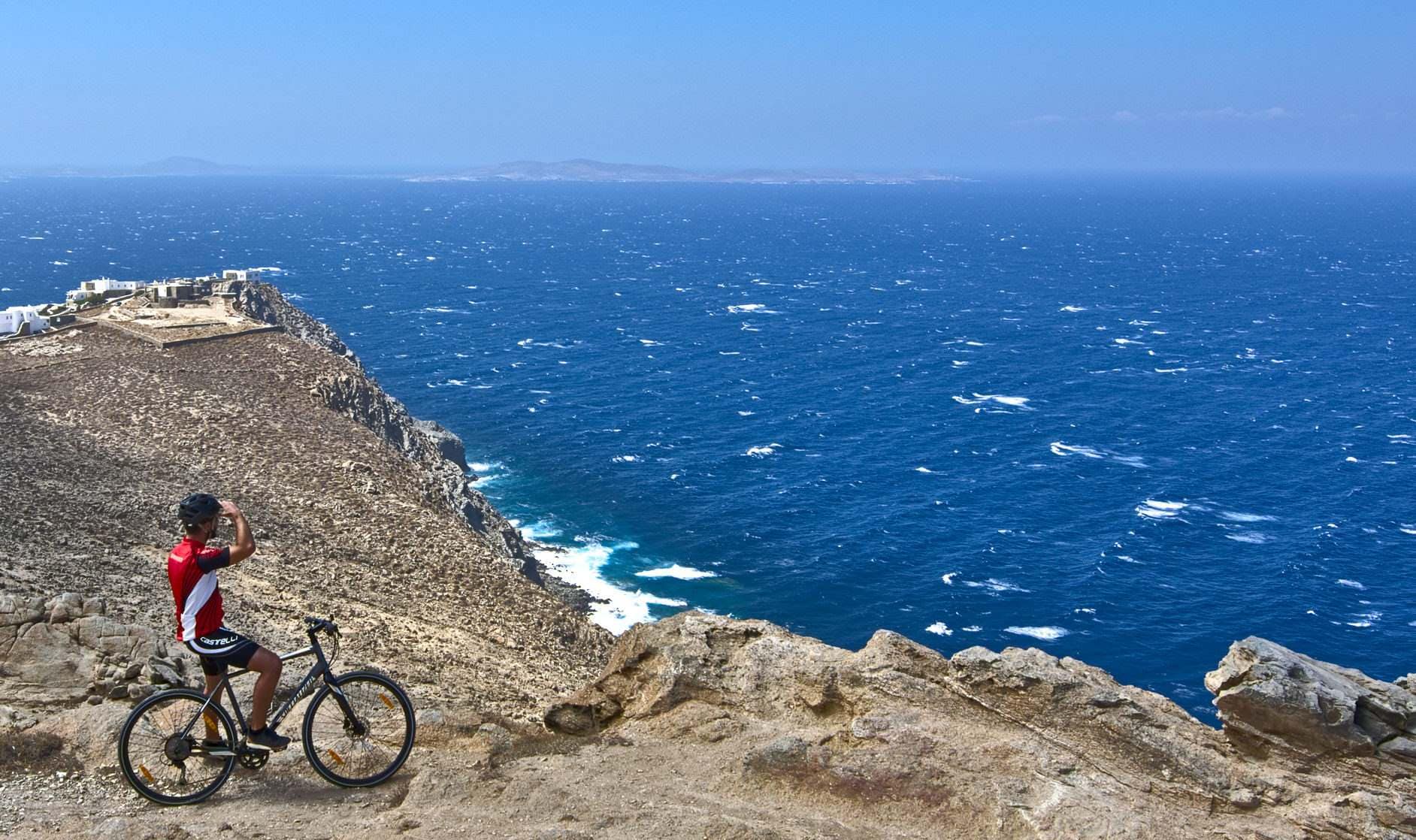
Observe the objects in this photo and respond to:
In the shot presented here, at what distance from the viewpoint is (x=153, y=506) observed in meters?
44.2

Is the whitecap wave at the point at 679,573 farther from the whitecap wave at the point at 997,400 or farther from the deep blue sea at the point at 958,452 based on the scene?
the whitecap wave at the point at 997,400

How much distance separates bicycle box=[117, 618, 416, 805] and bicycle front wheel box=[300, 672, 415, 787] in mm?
11

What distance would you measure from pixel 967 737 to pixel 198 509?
11.9 meters

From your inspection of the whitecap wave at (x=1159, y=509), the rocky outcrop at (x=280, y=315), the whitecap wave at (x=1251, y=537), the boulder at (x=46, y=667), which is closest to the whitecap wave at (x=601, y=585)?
the whitecap wave at (x=1159, y=509)

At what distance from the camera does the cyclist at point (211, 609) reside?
14531 mm

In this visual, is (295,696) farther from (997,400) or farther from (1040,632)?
(997,400)

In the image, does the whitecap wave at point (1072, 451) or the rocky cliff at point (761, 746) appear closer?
the rocky cliff at point (761, 746)

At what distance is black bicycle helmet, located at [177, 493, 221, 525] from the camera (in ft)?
47.4

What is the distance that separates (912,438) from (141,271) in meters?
123

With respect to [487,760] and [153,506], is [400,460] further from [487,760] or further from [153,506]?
[487,760]

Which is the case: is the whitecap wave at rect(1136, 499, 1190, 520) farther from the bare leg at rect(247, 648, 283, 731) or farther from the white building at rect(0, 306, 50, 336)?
the white building at rect(0, 306, 50, 336)

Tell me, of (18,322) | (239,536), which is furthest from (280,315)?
(239,536)

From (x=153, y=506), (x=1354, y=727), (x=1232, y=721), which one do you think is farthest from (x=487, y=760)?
(x=153, y=506)

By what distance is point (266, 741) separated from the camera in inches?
606
